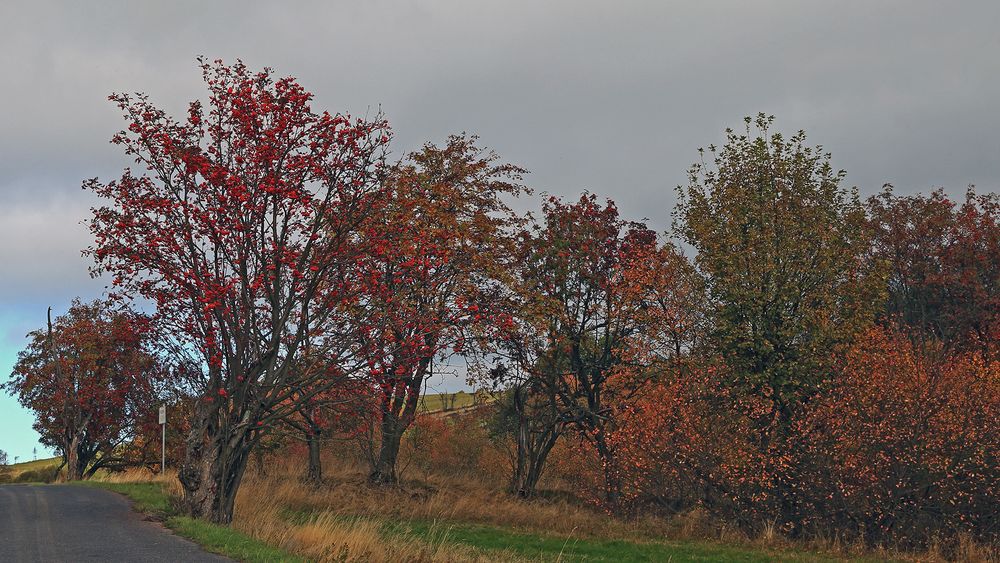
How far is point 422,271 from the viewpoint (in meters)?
26.2

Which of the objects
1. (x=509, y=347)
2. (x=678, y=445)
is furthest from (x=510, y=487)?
(x=678, y=445)

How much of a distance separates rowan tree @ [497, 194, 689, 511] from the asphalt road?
14.2 metres

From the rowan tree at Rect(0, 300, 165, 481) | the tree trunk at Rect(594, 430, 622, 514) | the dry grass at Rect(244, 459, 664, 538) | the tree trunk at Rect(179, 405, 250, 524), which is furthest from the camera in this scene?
the rowan tree at Rect(0, 300, 165, 481)

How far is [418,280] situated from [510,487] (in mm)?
12615

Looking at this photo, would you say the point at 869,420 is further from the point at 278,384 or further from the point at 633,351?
the point at 278,384

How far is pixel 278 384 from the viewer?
64.5 feet

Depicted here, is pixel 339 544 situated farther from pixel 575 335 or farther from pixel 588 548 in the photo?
pixel 575 335

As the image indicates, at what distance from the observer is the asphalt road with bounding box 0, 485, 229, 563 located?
14125mm

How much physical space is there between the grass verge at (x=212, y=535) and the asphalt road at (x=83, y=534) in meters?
0.27

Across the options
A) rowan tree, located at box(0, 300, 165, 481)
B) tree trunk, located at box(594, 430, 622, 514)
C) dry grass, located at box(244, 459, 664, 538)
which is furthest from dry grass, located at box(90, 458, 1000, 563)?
rowan tree, located at box(0, 300, 165, 481)

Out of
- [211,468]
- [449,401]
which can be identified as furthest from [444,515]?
[449,401]

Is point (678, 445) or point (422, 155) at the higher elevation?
point (422, 155)

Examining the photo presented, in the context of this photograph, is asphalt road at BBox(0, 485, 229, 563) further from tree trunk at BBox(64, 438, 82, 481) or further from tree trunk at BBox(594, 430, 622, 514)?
tree trunk at BBox(64, 438, 82, 481)

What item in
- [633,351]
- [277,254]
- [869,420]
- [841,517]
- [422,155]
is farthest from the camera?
[422,155]
